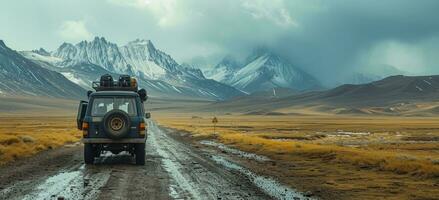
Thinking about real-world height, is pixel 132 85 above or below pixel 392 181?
above

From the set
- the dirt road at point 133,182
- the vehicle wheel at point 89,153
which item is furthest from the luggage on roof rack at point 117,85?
the dirt road at point 133,182

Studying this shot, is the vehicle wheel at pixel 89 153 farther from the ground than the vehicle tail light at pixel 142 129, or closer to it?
closer to it

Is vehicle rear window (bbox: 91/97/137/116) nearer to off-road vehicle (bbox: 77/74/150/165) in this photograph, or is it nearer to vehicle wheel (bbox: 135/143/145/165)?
off-road vehicle (bbox: 77/74/150/165)

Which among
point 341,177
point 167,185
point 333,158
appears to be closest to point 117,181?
point 167,185

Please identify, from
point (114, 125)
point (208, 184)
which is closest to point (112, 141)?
point (114, 125)

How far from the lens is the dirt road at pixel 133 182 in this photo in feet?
53.6

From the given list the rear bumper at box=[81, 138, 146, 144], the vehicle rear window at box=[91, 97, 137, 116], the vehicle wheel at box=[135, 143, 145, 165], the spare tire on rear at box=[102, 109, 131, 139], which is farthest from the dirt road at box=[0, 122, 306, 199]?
the vehicle rear window at box=[91, 97, 137, 116]

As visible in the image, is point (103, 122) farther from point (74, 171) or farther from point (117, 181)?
point (117, 181)

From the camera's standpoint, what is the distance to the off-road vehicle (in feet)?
83.1

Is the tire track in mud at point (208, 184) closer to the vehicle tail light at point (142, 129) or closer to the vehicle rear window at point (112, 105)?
the vehicle tail light at point (142, 129)

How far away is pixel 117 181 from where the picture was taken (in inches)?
766

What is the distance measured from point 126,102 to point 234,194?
11272 mm

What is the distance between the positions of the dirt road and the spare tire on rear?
5.11ft

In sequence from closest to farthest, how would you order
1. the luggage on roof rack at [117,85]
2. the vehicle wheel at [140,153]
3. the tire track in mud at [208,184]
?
the tire track in mud at [208,184]
the vehicle wheel at [140,153]
the luggage on roof rack at [117,85]
